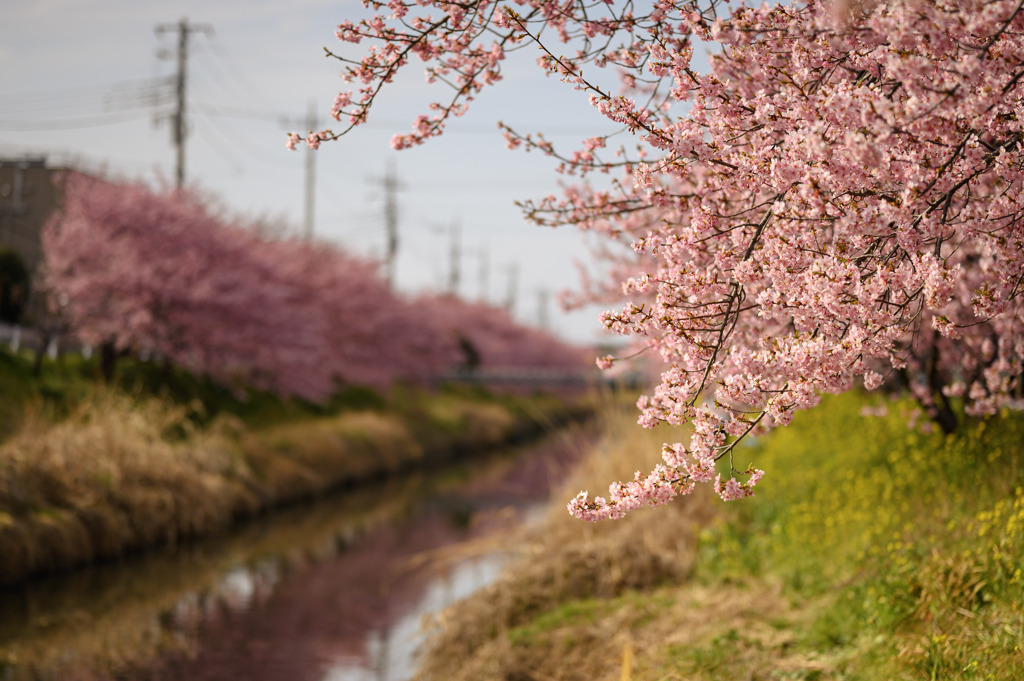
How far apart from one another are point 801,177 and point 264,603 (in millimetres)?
11678

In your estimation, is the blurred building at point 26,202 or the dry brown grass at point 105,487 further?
the blurred building at point 26,202

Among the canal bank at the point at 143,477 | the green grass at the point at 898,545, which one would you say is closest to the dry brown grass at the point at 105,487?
the canal bank at the point at 143,477

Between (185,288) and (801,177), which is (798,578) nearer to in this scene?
(801,177)

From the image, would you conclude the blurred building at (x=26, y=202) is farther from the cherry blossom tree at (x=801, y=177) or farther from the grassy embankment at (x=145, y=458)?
the cherry blossom tree at (x=801, y=177)

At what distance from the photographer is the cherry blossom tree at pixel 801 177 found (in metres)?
4.07

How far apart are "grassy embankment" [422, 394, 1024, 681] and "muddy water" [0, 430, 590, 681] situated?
1.44 meters

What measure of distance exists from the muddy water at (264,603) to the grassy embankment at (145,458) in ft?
1.58

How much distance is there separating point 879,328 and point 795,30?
1.44 metres

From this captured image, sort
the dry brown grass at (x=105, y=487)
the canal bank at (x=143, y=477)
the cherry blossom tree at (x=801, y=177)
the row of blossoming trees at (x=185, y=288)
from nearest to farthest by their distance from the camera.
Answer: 1. the cherry blossom tree at (x=801, y=177)
2. the dry brown grass at (x=105, y=487)
3. the canal bank at (x=143, y=477)
4. the row of blossoming trees at (x=185, y=288)

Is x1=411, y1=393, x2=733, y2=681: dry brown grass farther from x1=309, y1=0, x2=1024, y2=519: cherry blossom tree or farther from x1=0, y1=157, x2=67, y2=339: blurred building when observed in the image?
x1=0, y1=157, x2=67, y2=339: blurred building

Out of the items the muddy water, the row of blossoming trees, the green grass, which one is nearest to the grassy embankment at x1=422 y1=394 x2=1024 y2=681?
the green grass

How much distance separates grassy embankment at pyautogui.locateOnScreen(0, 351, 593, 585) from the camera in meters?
14.6

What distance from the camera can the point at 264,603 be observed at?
14.3 m

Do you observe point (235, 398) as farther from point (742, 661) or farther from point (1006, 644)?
point (1006, 644)
